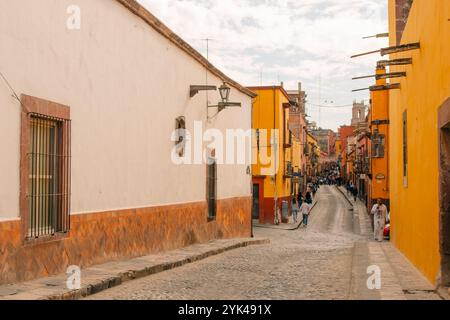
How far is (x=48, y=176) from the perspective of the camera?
8320 millimetres

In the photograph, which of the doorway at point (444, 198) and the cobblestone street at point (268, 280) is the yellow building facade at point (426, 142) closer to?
the doorway at point (444, 198)

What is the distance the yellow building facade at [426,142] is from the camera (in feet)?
24.9

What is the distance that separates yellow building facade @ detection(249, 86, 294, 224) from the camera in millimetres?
34000

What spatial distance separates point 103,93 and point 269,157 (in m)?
25.2

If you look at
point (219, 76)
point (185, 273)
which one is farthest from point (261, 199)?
point (185, 273)

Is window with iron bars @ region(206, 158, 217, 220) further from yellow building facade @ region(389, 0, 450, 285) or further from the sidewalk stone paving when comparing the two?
yellow building facade @ region(389, 0, 450, 285)

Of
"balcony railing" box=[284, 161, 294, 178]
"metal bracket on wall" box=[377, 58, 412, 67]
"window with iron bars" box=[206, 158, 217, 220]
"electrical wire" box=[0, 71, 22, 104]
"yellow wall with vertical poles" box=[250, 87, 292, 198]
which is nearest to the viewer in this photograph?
"electrical wire" box=[0, 71, 22, 104]

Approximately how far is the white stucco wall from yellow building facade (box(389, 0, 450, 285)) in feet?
15.6

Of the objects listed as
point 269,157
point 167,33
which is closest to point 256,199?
point 269,157

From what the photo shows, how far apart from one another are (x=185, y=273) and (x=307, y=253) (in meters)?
5.39

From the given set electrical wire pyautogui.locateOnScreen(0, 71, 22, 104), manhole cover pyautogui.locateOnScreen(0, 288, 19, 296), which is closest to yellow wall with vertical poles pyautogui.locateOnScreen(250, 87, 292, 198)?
electrical wire pyautogui.locateOnScreen(0, 71, 22, 104)

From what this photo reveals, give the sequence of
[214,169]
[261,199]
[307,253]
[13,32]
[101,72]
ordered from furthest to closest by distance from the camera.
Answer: [261,199] → [214,169] → [307,253] → [101,72] → [13,32]

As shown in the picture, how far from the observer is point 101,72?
9609 millimetres

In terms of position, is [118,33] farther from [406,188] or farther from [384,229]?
[384,229]
